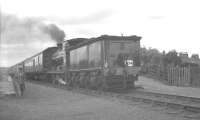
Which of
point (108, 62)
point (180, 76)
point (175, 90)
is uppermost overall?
point (108, 62)

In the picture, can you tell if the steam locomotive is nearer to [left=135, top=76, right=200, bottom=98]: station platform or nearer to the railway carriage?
the railway carriage

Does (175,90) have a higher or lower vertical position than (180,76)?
lower

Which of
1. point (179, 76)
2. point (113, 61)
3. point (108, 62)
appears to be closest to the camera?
point (108, 62)

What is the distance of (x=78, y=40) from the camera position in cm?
2244

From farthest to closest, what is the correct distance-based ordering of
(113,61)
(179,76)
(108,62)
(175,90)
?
(179,76), (175,90), (113,61), (108,62)

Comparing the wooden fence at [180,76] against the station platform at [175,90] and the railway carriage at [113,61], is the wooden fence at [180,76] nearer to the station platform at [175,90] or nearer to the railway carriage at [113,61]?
the station platform at [175,90]

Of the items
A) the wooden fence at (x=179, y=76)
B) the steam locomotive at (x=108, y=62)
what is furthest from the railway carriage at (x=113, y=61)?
the wooden fence at (x=179, y=76)

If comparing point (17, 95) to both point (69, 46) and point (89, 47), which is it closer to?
point (89, 47)

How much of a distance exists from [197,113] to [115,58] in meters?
8.47

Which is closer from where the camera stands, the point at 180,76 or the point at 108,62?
the point at 108,62

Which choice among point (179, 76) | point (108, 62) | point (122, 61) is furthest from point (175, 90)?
point (108, 62)

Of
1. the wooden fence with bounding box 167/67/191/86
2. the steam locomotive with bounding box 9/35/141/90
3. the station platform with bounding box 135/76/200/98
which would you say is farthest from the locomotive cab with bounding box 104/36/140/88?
the wooden fence with bounding box 167/67/191/86

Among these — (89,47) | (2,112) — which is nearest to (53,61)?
(89,47)

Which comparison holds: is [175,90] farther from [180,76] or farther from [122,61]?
[180,76]
